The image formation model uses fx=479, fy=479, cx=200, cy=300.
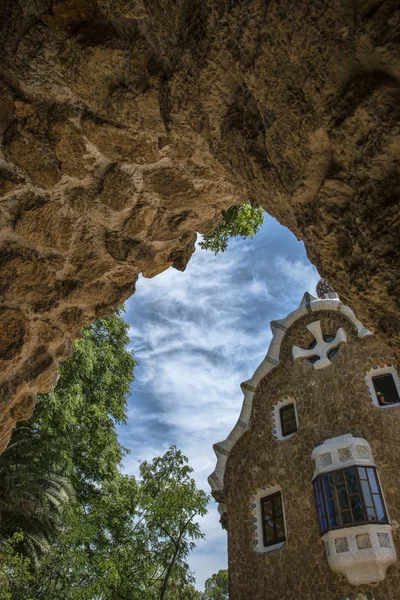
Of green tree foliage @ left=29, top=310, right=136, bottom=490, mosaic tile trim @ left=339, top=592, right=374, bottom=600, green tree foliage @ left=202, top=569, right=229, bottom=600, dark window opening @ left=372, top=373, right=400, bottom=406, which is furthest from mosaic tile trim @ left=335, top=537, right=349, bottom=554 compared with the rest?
green tree foliage @ left=202, top=569, right=229, bottom=600

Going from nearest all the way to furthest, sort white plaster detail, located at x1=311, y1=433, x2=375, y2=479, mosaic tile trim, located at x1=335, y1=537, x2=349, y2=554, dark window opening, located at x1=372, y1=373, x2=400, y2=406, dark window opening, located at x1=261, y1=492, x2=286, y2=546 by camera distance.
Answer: mosaic tile trim, located at x1=335, y1=537, x2=349, y2=554, white plaster detail, located at x1=311, y1=433, x2=375, y2=479, dark window opening, located at x1=372, y1=373, x2=400, y2=406, dark window opening, located at x1=261, y1=492, x2=286, y2=546

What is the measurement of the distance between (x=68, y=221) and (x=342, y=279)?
1.90 metres

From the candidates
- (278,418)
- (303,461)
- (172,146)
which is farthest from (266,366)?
(172,146)

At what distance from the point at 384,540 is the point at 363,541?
1.08 feet

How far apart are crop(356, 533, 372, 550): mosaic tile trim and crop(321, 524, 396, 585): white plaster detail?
0.05ft

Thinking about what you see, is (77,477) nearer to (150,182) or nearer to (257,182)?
(150,182)

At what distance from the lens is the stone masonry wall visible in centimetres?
Result: 835

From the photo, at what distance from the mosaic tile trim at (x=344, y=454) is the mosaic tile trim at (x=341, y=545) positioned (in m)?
1.29

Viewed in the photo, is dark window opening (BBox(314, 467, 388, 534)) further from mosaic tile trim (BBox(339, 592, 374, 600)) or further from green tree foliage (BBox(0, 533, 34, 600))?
green tree foliage (BBox(0, 533, 34, 600))

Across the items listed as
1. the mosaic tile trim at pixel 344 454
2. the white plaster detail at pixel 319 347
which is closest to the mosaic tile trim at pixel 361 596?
the mosaic tile trim at pixel 344 454

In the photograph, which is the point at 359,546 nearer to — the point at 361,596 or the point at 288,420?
the point at 361,596

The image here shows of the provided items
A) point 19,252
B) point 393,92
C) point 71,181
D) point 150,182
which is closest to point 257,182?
point 393,92

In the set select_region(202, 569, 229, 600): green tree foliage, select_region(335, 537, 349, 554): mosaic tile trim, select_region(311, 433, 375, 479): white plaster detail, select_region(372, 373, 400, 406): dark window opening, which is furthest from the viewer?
select_region(202, 569, 229, 600): green tree foliage

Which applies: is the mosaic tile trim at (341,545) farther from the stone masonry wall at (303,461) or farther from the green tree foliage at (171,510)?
the green tree foliage at (171,510)
